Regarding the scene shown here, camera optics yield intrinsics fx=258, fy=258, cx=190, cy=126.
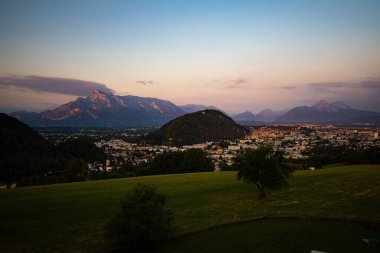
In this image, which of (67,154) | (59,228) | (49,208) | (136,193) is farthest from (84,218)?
(67,154)

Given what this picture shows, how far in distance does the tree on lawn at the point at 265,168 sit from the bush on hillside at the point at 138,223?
1714 cm

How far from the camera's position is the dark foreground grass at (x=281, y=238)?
1798cm

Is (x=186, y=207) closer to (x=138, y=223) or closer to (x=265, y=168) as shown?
(x=265, y=168)

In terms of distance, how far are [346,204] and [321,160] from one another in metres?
72.1

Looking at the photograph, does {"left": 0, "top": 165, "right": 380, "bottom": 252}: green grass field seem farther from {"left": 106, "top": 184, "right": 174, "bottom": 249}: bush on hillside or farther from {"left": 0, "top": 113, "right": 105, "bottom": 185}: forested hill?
{"left": 0, "top": 113, "right": 105, "bottom": 185}: forested hill

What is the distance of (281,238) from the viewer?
65.0 feet

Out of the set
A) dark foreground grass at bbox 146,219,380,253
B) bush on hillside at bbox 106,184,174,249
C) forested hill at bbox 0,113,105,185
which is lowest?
forested hill at bbox 0,113,105,185

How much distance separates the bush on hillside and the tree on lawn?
675 inches

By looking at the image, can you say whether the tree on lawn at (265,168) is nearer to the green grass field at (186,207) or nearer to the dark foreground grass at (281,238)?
the green grass field at (186,207)

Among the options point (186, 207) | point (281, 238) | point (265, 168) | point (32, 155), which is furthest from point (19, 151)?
point (281, 238)

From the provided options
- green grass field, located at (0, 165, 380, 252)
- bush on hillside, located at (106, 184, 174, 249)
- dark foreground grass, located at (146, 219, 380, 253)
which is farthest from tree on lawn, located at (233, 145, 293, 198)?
bush on hillside, located at (106, 184, 174, 249)

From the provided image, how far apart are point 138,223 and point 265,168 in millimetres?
20222

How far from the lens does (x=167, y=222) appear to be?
762 inches

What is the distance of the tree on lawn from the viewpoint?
32844mm
